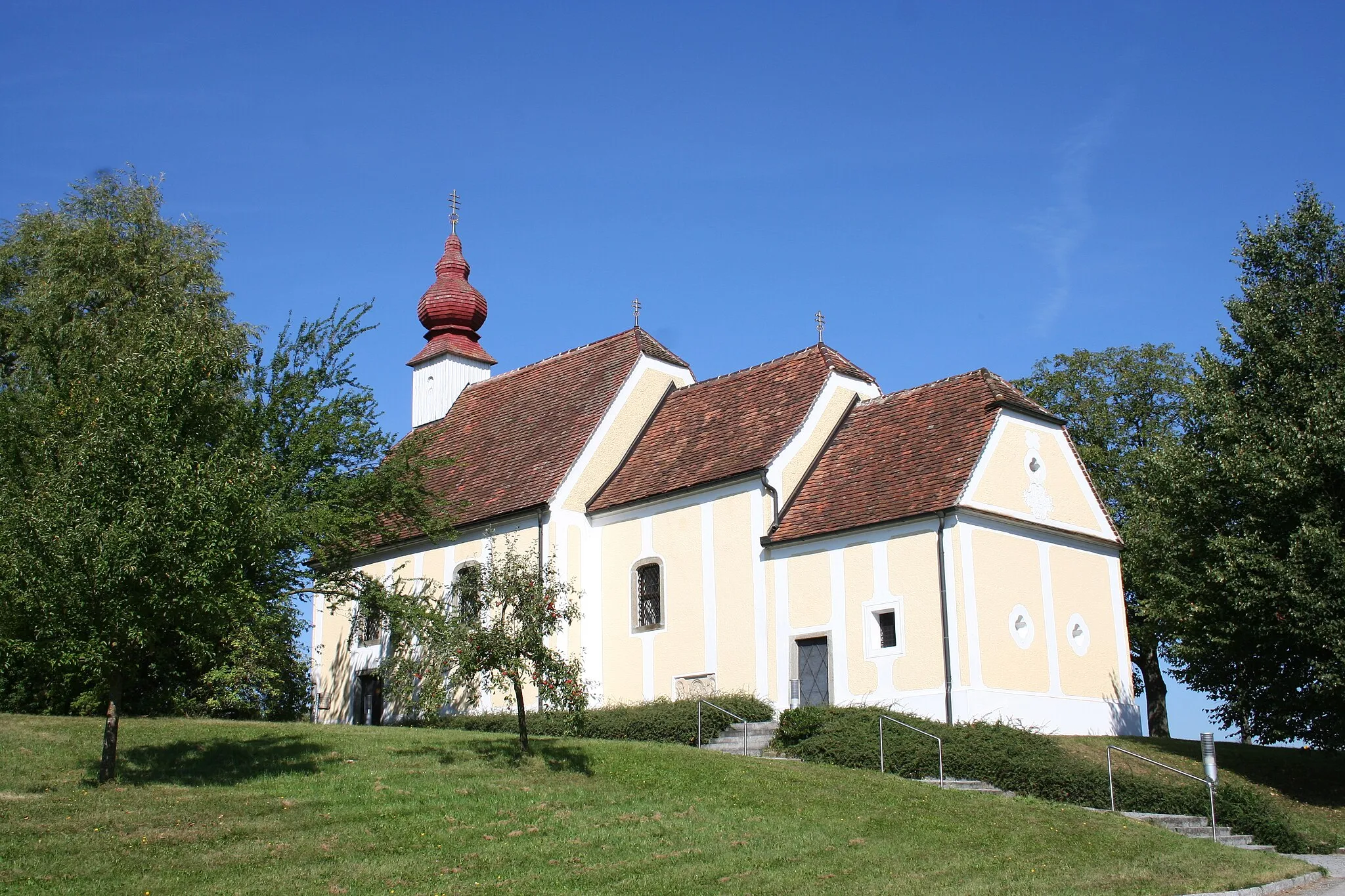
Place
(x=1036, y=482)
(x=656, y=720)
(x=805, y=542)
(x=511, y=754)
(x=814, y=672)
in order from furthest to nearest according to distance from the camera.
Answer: (x=1036, y=482), (x=805, y=542), (x=814, y=672), (x=656, y=720), (x=511, y=754)

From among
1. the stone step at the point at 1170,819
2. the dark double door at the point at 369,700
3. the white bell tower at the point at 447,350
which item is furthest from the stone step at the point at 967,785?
the white bell tower at the point at 447,350

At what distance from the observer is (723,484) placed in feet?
93.4

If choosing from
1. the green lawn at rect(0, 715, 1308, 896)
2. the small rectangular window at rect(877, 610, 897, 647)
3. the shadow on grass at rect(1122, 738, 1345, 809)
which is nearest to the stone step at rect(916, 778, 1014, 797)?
the green lawn at rect(0, 715, 1308, 896)

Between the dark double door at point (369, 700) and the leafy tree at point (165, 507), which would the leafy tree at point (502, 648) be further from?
the dark double door at point (369, 700)

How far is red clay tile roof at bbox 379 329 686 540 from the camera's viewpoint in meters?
31.5

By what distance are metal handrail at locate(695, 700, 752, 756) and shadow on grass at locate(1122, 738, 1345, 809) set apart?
25.1 feet

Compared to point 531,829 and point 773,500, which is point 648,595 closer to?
point 773,500

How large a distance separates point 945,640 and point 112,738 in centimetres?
1449

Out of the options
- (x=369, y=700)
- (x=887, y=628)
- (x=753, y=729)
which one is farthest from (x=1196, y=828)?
(x=369, y=700)

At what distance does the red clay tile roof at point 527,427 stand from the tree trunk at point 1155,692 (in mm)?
16087

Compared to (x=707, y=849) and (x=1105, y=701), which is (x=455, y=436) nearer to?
(x=1105, y=701)

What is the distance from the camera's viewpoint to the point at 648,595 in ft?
98.1

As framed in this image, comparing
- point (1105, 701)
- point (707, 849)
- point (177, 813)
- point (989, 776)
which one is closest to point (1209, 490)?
point (1105, 701)

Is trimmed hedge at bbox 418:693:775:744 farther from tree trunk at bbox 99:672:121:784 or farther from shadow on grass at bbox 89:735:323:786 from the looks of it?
tree trunk at bbox 99:672:121:784
